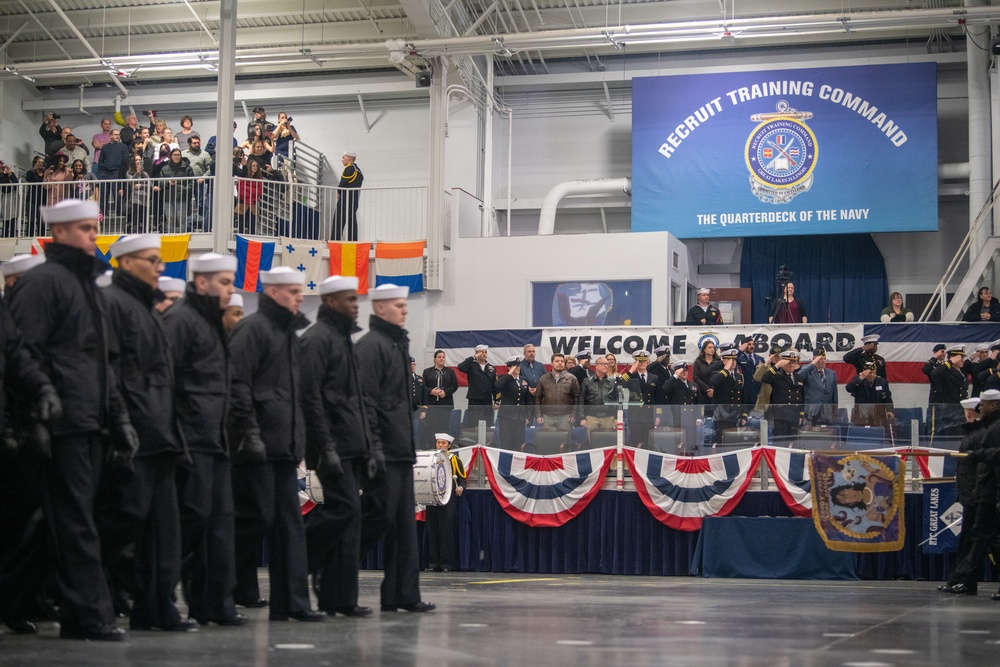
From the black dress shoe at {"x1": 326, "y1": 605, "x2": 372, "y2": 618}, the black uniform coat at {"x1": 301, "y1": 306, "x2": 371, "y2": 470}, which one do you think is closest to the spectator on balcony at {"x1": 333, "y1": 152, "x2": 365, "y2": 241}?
the black uniform coat at {"x1": 301, "y1": 306, "x2": 371, "y2": 470}

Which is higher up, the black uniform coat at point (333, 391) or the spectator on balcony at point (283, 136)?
the spectator on balcony at point (283, 136)

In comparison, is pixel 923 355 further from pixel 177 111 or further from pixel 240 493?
pixel 177 111

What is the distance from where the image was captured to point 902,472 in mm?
14258

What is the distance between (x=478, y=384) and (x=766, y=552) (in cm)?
519

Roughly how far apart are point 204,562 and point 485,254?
17.9 meters

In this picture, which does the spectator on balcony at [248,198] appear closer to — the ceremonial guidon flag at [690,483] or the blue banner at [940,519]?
the ceremonial guidon flag at [690,483]

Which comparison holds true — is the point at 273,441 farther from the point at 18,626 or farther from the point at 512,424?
the point at 512,424

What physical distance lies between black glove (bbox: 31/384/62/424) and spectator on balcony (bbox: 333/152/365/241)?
19024 mm

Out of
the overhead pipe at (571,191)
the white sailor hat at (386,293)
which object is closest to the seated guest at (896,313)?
the overhead pipe at (571,191)

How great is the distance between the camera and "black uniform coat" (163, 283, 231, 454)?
21.3 feet

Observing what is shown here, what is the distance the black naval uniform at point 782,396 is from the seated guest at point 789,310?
5095 millimetres

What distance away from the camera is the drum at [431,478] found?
1490cm

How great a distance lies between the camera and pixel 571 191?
26.3 meters

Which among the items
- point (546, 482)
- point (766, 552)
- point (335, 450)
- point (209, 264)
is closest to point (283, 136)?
point (546, 482)
